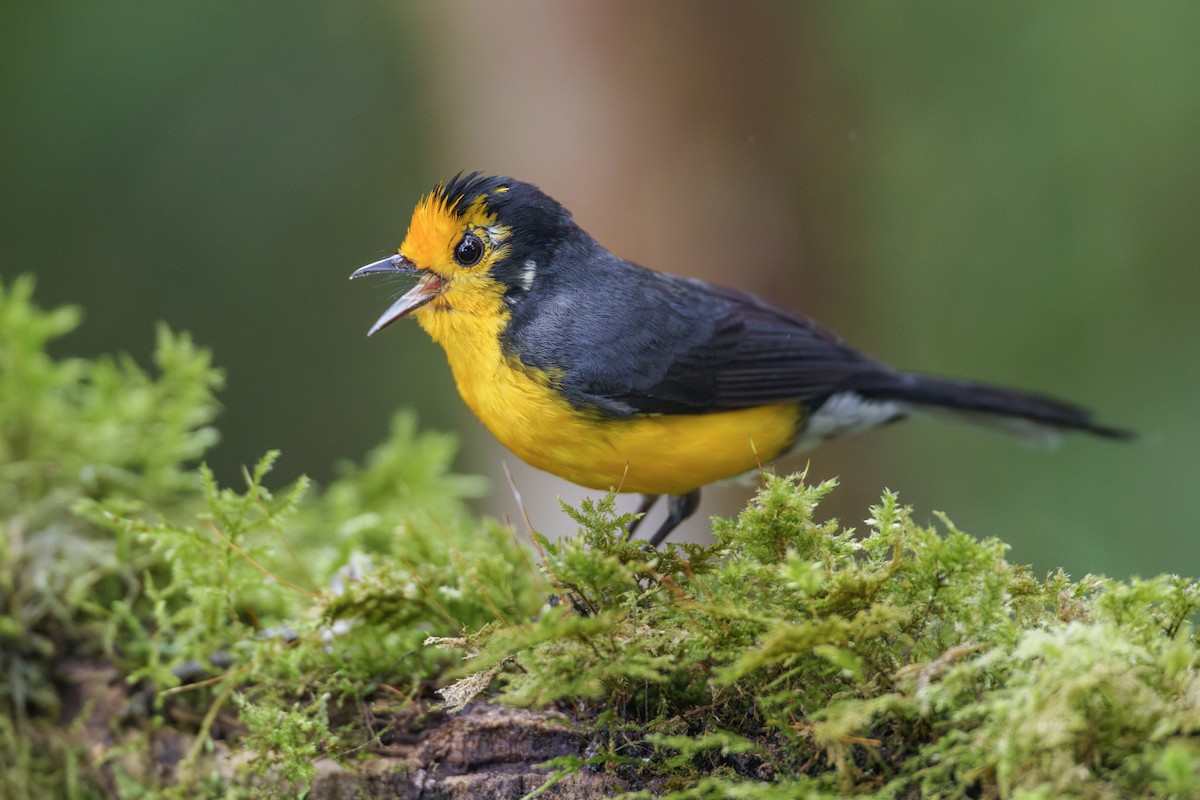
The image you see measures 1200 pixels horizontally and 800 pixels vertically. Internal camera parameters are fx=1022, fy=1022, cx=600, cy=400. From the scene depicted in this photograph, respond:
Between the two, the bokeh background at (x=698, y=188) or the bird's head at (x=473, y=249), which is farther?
the bokeh background at (x=698, y=188)

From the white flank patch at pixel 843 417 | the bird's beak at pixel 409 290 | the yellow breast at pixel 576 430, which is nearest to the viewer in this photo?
the yellow breast at pixel 576 430

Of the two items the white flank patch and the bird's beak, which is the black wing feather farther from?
the bird's beak

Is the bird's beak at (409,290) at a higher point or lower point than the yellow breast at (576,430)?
higher

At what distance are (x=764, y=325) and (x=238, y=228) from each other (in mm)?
6246

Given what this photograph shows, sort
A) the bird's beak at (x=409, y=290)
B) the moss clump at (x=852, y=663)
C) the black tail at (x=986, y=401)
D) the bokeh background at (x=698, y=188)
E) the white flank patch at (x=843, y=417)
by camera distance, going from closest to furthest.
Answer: the moss clump at (x=852, y=663) < the bird's beak at (x=409, y=290) < the white flank patch at (x=843, y=417) < the black tail at (x=986, y=401) < the bokeh background at (x=698, y=188)

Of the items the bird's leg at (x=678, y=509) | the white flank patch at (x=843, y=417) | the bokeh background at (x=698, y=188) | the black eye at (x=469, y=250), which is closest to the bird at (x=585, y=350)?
the black eye at (x=469, y=250)

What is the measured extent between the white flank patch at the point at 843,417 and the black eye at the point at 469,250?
1.55 meters

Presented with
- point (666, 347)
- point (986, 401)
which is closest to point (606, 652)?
point (666, 347)

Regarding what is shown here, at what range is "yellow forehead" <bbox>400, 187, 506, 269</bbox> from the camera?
3684 mm

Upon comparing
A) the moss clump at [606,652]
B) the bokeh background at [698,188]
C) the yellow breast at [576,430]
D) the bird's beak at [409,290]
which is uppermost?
the bokeh background at [698,188]

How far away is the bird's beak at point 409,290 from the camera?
3605 millimetres

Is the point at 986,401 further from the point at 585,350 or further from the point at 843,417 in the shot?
the point at 585,350

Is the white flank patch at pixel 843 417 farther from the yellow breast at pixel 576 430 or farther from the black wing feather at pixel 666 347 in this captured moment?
the yellow breast at pixel 576 430

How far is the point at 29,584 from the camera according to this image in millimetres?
3297
